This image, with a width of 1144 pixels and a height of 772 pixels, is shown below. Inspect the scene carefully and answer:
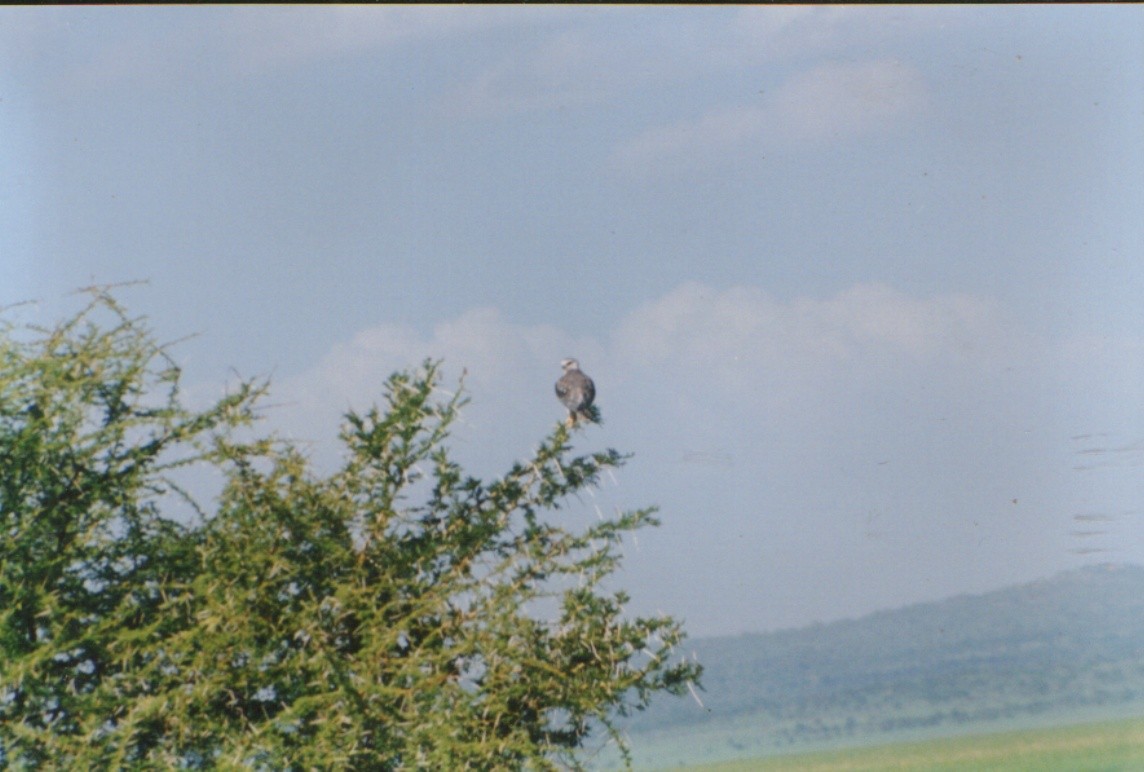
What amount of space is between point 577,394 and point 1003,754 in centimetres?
786

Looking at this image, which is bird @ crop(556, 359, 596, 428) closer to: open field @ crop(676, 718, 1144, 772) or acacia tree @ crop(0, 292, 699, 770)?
acacia tree @ crop(0, 292, 699, 770)

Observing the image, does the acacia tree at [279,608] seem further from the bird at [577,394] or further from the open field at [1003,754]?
the open field at [1003,754]

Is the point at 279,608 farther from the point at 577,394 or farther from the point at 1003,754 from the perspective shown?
the point at 1003,754

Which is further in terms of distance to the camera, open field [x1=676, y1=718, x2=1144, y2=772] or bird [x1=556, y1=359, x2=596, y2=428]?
open field [x1=676, y1=718, x2=1144, y2=772]

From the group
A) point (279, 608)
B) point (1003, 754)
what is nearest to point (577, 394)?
point (279, 608)

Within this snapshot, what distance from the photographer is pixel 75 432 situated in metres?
3.12

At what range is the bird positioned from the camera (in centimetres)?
345

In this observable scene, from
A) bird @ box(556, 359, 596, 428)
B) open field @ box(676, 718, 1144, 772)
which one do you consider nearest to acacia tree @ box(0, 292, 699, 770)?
bird @ box(556, 359, 596, 428)

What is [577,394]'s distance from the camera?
11.3 ft

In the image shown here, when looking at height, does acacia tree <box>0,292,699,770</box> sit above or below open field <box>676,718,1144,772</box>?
above

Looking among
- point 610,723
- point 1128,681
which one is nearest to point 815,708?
point 1128,681

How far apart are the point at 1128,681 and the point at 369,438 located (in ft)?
34.2

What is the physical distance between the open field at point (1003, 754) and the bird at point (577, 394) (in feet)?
12.9

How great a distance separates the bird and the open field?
392 centimetres
